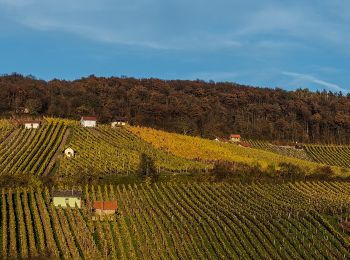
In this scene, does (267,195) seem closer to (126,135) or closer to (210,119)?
(126,135)

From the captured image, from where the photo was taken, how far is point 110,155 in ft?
237

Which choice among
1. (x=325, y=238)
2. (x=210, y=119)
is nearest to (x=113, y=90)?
(x=210, y=119)

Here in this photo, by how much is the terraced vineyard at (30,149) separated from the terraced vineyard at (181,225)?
355 inches

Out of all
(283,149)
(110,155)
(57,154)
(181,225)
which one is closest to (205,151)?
(110,155)

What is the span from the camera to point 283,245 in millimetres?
42281

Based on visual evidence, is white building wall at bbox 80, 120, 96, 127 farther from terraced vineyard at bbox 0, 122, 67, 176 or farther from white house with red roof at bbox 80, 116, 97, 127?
terraced vineyard at bbox 0, 122, 67, 176

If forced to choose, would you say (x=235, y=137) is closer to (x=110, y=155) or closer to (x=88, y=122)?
(x=88, y=122)

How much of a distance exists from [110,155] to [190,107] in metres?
52.6

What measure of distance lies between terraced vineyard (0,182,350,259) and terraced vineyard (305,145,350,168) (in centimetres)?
4096

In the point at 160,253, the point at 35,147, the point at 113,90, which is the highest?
the point at 113,90

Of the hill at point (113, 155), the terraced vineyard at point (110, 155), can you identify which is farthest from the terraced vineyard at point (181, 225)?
the terraced vineyard at point (110, 155)

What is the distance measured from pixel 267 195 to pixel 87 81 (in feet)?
280

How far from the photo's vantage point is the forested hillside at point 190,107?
376 ft

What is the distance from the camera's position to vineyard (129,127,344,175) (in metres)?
77.0
